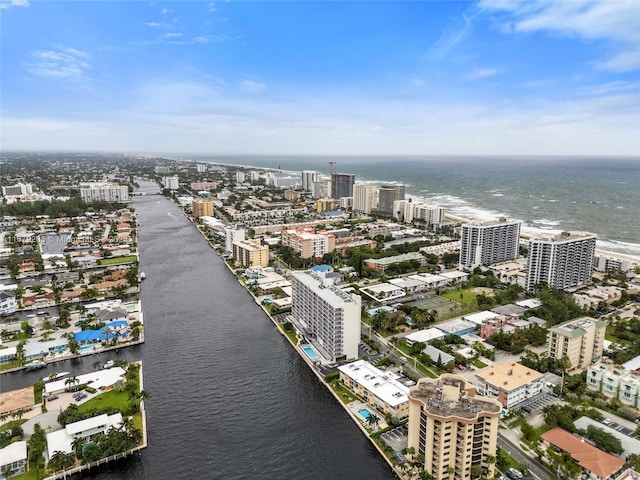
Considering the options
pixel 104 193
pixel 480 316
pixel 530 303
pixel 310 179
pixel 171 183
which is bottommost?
pixel 480 316

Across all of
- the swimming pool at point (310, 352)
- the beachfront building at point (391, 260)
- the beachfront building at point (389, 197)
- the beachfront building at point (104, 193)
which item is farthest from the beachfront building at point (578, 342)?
the beachfront building at point (104, 193)

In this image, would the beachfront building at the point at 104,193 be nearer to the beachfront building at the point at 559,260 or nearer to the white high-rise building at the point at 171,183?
the white high-rise building at the point at 171,183

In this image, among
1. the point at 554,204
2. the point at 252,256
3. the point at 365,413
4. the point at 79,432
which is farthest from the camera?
the point at 554,204

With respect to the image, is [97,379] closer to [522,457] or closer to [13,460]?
[13,460]

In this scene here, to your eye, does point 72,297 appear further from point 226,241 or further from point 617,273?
point 617,273

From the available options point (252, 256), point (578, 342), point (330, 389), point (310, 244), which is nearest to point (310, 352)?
point (330, 389)

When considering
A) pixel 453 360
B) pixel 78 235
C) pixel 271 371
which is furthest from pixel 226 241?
pixel 453 360

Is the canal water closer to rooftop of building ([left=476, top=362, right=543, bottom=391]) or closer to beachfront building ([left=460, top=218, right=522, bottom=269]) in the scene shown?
rooftop of building ([left=476, top=362, right=543, bottom=391])
